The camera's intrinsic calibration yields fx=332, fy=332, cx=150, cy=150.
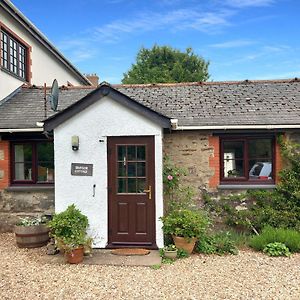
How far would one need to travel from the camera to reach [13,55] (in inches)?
472

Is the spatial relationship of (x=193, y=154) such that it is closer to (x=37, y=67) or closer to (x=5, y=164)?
(x=5, y=164)

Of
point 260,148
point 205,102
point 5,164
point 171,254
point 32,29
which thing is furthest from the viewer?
point 32,29

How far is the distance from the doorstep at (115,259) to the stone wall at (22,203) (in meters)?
2.54

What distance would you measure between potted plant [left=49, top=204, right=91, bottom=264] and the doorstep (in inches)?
11.1

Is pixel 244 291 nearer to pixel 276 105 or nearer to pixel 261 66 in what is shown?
pixel 276 105

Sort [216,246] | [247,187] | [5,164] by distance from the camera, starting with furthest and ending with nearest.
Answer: [5,164]
[247,187]
[216,246]

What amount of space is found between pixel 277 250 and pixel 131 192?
140 inches

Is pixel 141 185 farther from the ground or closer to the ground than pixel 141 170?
closer to the ground

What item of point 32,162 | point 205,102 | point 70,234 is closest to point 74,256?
point 70,234

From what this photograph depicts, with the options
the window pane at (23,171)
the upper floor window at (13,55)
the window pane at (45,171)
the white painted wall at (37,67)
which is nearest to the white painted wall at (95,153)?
the window pane at (45,171)

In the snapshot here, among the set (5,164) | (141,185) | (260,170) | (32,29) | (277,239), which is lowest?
(277,239)

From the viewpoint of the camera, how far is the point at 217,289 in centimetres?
560

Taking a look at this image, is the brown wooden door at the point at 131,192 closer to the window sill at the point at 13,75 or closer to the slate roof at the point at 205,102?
the slate roof at the point at 205,102

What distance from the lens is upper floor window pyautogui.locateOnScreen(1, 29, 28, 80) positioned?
1133 cm
